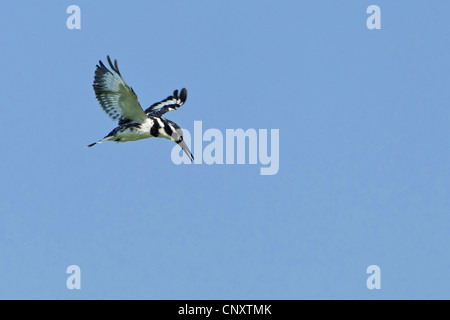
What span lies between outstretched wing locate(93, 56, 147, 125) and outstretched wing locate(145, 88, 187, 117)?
1.71 meters

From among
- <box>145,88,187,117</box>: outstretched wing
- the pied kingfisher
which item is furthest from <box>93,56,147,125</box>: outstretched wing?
<box>145,88,187,117</box>: outstretched wing

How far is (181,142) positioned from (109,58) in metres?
2.75

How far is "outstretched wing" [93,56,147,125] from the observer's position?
18312 millimetres

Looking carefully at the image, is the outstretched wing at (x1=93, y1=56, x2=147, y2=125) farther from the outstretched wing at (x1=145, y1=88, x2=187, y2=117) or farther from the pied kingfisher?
the outstretched wing at (x1=145, y1=88, x2=187, y2=117)

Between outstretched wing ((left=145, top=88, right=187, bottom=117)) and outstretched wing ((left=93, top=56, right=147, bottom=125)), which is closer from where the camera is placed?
outstretched wing ((left=93, top=56, right=147, bottom=125))

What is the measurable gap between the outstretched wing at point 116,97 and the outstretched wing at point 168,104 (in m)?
1.71

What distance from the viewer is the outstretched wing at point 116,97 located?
1831 cm

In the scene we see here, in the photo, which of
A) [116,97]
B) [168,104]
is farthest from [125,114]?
[168,104]

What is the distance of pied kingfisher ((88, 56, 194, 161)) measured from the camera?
60.3 ft

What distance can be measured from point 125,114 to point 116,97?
44cm
